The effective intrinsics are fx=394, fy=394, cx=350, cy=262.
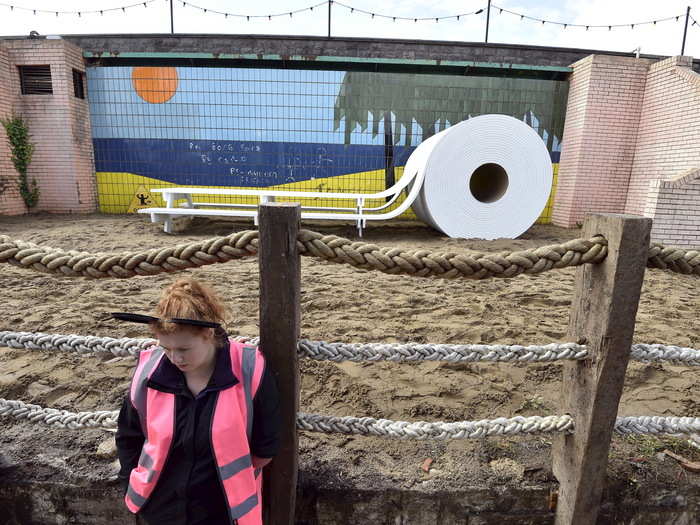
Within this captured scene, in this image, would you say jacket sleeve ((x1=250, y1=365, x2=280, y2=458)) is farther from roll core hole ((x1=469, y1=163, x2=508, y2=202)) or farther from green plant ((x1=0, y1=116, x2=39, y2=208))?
green plant ((x1=0, y1=116, x2=39, y2=208))

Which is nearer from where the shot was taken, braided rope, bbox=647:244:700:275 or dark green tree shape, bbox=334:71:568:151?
braided rope, bbox=647:244:700:275

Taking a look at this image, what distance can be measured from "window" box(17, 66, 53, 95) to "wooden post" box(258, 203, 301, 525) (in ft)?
30.5

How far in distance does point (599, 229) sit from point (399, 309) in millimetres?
2049

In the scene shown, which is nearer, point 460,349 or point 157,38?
point 460,349

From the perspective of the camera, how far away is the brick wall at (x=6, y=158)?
24.4ft

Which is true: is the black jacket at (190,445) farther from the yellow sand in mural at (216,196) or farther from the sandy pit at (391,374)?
the yellow sand in mural at (216,196)

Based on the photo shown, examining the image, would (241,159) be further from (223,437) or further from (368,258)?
(223,437)

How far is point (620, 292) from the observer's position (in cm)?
109

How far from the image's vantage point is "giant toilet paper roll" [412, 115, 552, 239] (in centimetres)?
581

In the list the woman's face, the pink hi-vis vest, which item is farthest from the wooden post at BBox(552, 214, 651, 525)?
the woman's face

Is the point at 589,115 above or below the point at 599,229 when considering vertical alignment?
above

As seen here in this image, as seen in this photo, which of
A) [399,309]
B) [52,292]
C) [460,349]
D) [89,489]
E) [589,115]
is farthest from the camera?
[589,115]

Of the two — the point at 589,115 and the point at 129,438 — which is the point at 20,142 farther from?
the point at 589,115

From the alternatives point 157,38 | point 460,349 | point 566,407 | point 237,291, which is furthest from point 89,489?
point 157,38
